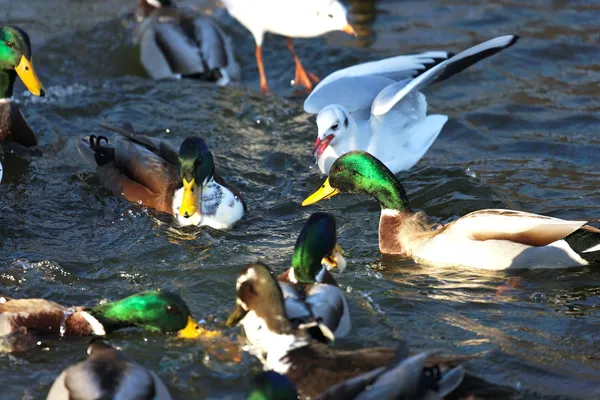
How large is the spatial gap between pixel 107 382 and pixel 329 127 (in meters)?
3.66

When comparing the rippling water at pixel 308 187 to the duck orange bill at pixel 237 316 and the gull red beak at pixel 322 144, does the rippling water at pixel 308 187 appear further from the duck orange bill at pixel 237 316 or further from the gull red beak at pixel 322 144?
the gull red beak at pixel 322 144

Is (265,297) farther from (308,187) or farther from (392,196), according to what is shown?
(308,187)

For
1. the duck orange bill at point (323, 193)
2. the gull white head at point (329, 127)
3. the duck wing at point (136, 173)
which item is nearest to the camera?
the duck orange bill at point (323, 193)

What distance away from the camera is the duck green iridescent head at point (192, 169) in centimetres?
661

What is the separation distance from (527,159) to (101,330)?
14.7 ft

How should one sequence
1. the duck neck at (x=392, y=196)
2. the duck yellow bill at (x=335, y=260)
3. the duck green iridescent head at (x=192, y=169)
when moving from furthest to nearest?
1. the duck neck at (x=392, y=196)
2. the duck green iridescent head at (x=192, y=169)
3. the duck yellow bill at (x=335, y=260)

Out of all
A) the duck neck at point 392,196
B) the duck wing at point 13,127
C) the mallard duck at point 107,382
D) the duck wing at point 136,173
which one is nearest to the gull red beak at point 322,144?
the duck neck at point 392,196

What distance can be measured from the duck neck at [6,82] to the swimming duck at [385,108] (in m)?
2.48

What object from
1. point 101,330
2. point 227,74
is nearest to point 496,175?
point 227,74

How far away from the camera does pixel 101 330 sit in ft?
17.3

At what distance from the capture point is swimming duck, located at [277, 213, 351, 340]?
16.5 ft

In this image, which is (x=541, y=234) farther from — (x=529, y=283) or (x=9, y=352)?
(x=9, y=352)

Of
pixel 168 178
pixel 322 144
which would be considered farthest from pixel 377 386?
pixel 322 144

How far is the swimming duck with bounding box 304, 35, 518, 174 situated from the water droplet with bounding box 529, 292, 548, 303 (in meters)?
2.15
